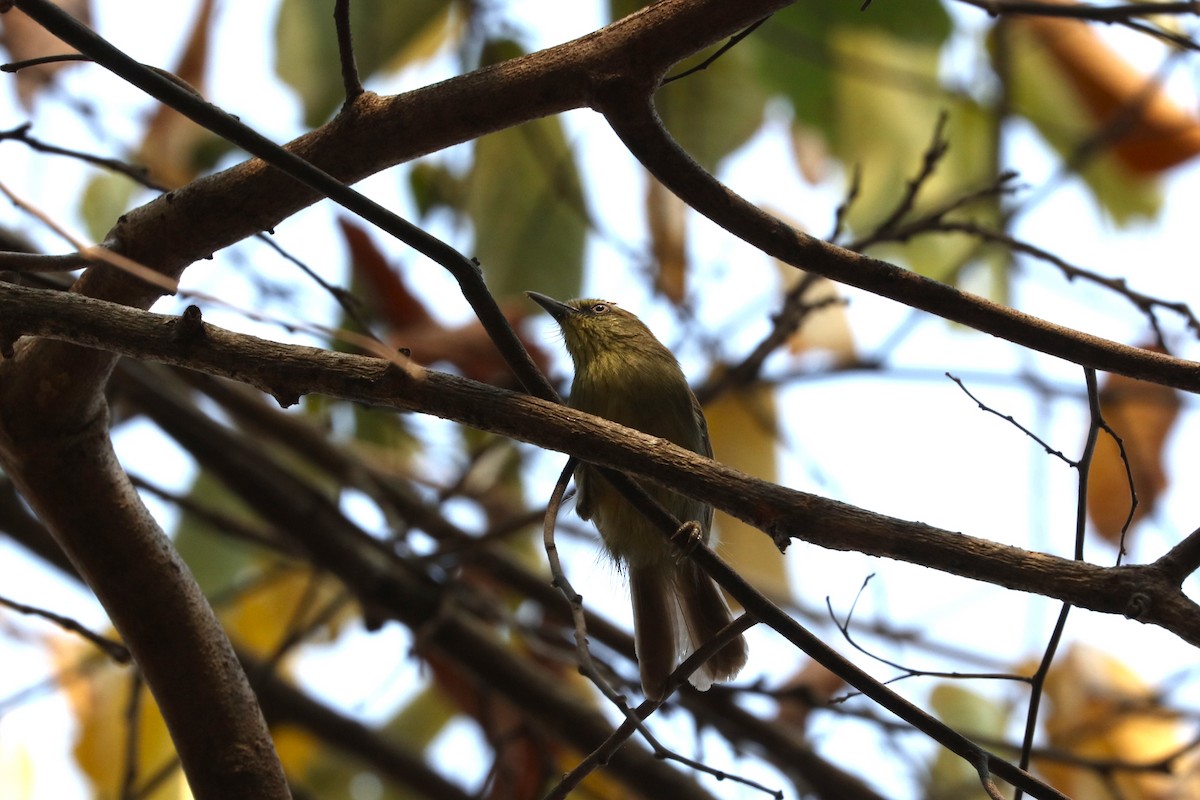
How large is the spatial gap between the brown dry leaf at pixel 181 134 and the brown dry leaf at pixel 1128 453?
3623 millimetres

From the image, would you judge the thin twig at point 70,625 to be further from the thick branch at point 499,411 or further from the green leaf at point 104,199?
the green leaf at point 104,199

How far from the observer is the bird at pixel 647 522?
10.8 feet

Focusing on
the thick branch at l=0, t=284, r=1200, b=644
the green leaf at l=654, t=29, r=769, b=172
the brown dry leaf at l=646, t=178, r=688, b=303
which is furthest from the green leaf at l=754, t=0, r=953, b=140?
the thick branch at l=0, t=284, r=1200, b=644

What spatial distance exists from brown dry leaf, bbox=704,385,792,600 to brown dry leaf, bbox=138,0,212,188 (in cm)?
229

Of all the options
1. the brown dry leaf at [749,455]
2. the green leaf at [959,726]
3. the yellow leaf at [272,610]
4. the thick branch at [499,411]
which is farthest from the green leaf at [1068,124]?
the yellow leaf at [272,610]

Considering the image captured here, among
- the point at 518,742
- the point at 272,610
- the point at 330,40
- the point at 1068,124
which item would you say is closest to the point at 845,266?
the point at 330,40

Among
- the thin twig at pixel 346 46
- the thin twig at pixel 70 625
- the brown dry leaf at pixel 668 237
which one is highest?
the brown dry leaf at pixel 668 237

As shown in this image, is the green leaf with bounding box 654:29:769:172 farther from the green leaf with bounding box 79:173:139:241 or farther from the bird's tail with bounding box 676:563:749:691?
the green leaf with bounding box 79:173:139:241

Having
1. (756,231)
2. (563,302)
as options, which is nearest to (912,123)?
(563,302)

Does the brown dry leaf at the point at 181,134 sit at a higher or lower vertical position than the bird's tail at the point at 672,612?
Answer: higher

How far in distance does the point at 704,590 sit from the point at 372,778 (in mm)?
2245

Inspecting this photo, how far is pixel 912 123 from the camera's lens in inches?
171

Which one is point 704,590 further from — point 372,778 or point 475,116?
point 372,778

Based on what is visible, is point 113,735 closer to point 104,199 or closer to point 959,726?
point 104,199
